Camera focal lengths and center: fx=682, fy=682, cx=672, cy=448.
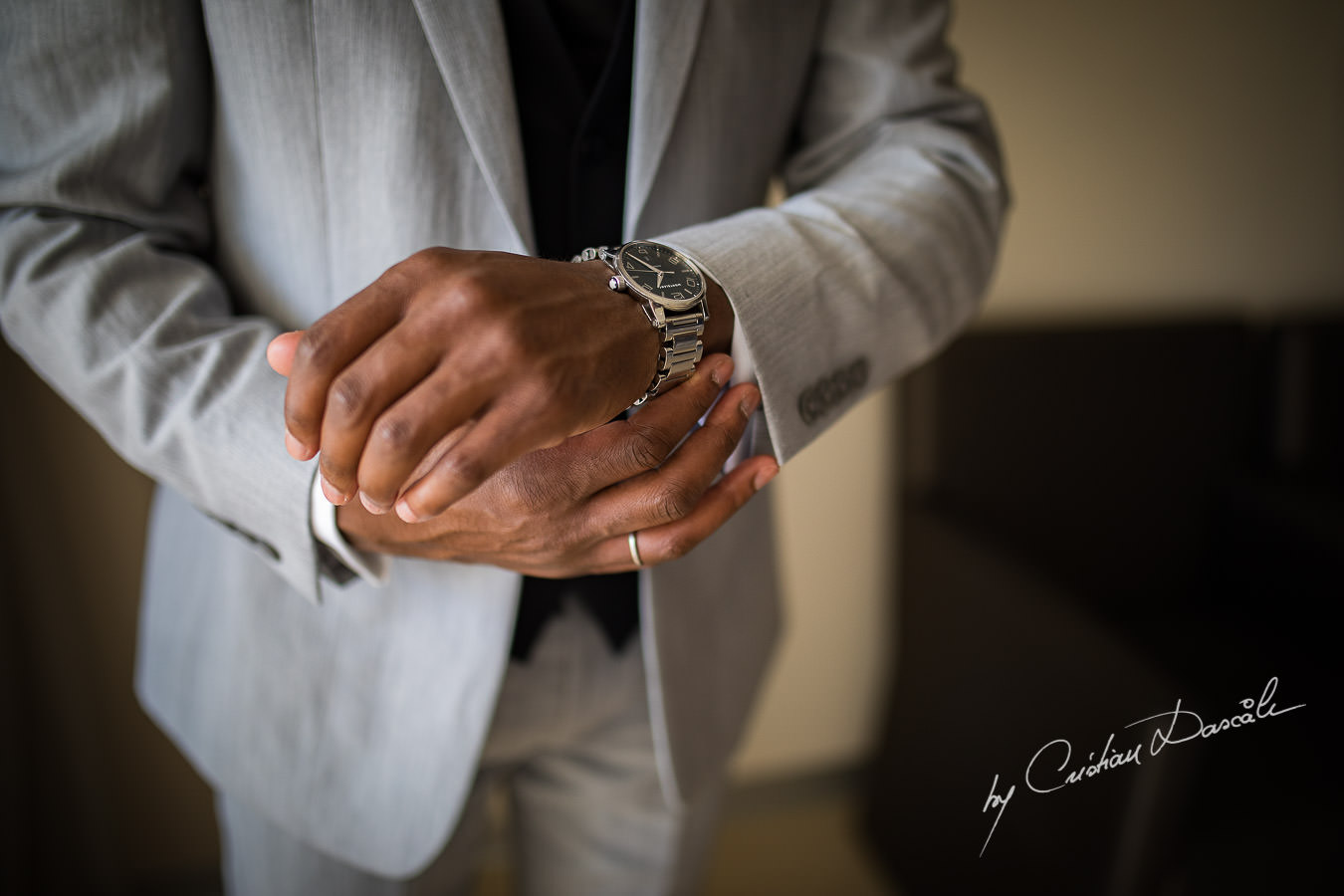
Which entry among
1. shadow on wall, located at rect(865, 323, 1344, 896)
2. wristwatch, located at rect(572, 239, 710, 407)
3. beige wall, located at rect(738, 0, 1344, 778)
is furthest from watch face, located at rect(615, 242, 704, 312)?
beige wall, located at rect(738, 0, 1344, 778)

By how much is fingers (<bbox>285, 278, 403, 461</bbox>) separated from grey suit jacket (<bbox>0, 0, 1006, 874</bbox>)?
0.63 ft

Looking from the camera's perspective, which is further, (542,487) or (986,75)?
(986,75)

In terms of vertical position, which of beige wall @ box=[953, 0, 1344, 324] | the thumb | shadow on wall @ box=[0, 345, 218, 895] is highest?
the thumb

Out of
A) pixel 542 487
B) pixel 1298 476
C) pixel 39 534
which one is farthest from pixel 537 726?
pixel 1298 476

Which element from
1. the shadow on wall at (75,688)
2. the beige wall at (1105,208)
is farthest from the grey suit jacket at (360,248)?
the beige wall at (1105,208)

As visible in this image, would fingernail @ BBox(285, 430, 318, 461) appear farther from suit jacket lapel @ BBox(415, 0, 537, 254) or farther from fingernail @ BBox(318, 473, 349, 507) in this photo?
suit jacket lapel @ BBox(415, 0, 537, 254)

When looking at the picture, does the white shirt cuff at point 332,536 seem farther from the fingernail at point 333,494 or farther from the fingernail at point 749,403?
the fingernail at point 749,403

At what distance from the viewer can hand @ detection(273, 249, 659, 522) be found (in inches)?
14.4

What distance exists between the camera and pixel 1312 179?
188cm

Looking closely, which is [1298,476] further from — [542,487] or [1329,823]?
[542,487]

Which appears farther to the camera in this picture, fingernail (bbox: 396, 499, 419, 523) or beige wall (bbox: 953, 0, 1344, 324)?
beige wall (bbox: 953, 0, 1344, 324)

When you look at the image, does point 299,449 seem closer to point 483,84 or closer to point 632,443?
point 632,443

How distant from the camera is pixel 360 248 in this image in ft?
1.97

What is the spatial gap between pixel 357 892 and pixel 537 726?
267mm
